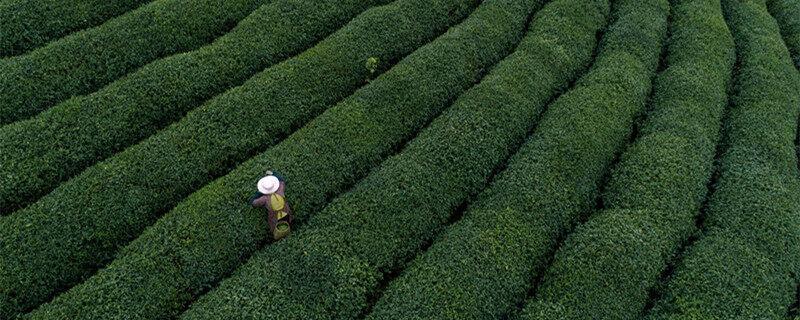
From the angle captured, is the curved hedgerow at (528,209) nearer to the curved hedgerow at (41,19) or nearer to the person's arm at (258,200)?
the person's arm at (258,200)

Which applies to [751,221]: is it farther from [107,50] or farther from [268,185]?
[107,50]

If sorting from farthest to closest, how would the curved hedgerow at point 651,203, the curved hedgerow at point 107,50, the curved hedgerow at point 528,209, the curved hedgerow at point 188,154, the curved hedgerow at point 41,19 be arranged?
the curved hedgerow at point 41,19, the curved hedgerow at point 107,50, the curved hedgerow at point 651,203, the curved hedgerow at point 528,209, the curved hedgerow at point 188,154

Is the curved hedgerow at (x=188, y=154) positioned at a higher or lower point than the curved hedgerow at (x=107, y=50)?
lower

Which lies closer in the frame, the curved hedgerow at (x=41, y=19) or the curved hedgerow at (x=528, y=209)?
the curved hedgerow at (x=528, y=209)

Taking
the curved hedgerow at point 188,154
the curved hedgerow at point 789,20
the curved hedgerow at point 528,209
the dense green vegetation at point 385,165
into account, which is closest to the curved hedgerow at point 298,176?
the dense green vegetation at point 385,165

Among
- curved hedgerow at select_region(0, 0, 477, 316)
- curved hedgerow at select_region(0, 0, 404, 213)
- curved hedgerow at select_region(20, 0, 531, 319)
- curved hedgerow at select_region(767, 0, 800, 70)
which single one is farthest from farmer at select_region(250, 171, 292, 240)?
curved hedgerow at select_region(767, 0, 800, 70)

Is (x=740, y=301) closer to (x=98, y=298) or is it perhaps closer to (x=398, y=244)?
(x=398, y=244)

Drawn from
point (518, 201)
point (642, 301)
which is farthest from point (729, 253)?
point (518, 201)

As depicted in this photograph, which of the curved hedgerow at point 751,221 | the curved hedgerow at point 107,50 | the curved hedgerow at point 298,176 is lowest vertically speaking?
the curved hedgerow at point 751,221

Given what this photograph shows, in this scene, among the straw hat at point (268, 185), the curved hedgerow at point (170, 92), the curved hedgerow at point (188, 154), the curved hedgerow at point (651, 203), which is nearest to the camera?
the straw hat at point (268, 185)
